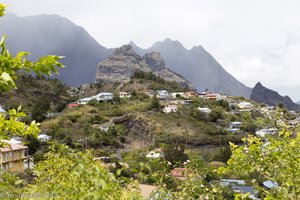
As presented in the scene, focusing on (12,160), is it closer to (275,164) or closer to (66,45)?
(275,164)

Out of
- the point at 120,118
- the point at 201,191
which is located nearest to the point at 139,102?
the point at 120,118

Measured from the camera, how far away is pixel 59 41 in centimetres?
17700

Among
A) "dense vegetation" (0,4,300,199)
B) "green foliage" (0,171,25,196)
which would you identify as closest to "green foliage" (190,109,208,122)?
"dense vegetation" (0,4,300,199)

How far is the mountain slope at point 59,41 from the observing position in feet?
545

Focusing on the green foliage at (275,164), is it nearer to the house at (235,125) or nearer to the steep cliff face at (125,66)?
the house at (235,125)

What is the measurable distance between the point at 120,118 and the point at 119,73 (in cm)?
9208

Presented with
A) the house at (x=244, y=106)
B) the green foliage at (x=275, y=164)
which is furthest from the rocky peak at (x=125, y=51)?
the green foliage at (x=275, y=164)

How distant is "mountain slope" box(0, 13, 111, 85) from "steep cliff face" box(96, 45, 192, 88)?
1700cm

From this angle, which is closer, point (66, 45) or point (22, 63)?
point (22, 63)

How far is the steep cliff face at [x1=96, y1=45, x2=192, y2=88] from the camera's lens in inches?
5969

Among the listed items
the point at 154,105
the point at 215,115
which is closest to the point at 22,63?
the point at 154,105

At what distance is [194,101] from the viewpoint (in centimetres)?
7812

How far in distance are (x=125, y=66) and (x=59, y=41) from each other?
43.3 meters

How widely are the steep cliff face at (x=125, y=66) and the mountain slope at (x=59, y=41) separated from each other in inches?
669
